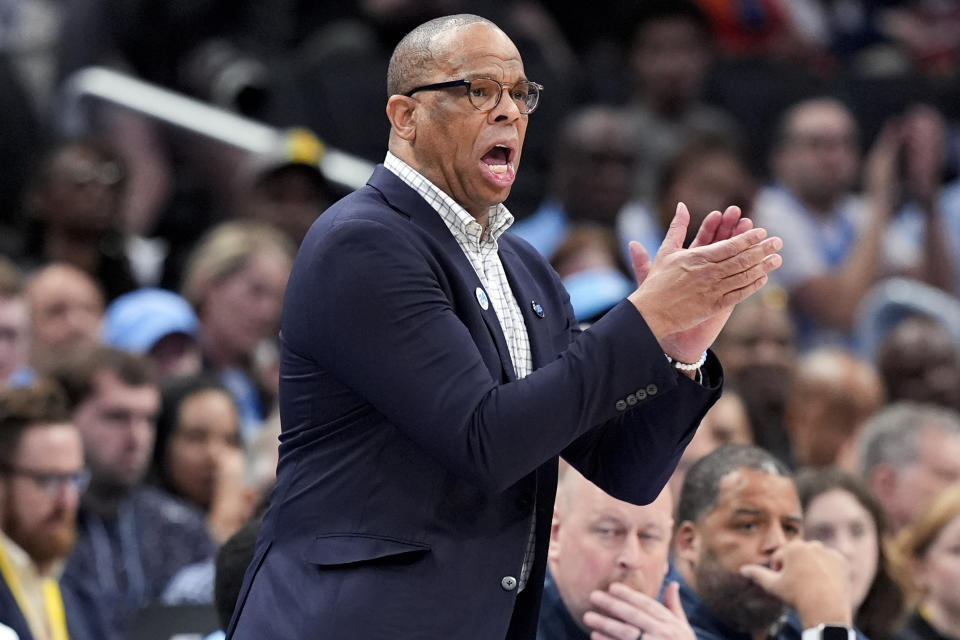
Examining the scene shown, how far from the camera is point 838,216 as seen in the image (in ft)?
26.6

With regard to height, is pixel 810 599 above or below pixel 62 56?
below

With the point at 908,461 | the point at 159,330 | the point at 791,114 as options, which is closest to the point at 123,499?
the point at 159,330

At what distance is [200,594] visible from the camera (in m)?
A: 4.64

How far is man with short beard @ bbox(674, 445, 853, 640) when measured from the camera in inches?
145

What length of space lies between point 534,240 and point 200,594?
303cm

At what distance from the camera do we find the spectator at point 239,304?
6461 millimetres

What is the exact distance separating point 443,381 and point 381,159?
565 centimetres

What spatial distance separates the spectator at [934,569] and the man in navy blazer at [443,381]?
7.86 ft

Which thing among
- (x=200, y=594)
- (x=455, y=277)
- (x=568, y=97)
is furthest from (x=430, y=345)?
(x=568, y=97)

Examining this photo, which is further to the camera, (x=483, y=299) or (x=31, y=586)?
(x=31, y=586)

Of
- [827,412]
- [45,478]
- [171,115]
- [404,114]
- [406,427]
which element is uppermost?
[404,114]

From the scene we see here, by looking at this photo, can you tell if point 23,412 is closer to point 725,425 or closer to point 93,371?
point 93,371

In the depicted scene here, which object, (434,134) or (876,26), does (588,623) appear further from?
(876,26)

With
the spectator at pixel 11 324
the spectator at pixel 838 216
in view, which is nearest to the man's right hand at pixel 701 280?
the spectator at pixel 11 324
